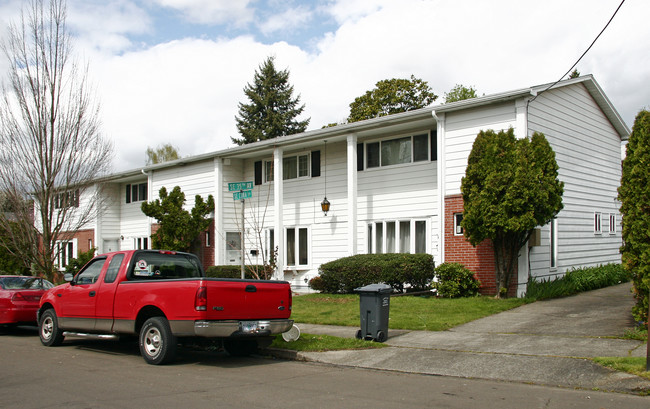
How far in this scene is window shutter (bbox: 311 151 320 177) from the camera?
21719 mm

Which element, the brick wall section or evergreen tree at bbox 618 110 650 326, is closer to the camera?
evergreen tree at bbox 618 110 650 326

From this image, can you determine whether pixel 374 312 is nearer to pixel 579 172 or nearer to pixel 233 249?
pixel 579 172

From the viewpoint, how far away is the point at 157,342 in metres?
9.15

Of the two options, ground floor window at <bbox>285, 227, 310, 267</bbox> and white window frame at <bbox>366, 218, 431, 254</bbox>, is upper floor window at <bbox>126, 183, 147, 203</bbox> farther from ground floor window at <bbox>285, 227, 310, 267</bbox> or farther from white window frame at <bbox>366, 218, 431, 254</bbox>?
white window frame at <bbox>366, 218, 431, 254</bbox>

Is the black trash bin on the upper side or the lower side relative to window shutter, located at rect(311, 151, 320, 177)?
lower

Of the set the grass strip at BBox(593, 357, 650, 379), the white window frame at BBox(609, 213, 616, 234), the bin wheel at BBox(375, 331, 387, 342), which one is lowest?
the bin wheel at BBox(375, 331, 387, 342)

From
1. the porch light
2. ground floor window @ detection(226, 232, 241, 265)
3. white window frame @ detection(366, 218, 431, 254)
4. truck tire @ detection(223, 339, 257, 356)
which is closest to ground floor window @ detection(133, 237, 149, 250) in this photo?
ground floor window @ detection(226, 232, 241, 265)

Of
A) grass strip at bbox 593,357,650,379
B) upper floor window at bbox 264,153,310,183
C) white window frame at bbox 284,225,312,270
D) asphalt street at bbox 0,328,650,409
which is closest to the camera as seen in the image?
asphalt street at bbox 0,328,650,409

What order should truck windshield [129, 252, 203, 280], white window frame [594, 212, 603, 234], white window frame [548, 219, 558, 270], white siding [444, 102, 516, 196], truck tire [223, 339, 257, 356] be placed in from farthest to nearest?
white window frame [594, 212, 603, 234], white window frame [548, 219, 558, 270], white siding [444, 102, 516, 196], truck tire [223, 339, 257, 356], truck windshield [129, 252, 203, 280]

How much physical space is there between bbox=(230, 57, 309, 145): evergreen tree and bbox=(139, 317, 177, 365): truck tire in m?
40.6

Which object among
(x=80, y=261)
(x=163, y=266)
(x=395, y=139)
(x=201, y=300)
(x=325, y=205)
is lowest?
(x=80, y=261)

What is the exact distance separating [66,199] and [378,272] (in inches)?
369

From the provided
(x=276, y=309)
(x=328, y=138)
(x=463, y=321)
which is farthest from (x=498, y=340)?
(x=328, y=138)

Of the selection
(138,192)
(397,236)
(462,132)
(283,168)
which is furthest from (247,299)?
(138,192)
